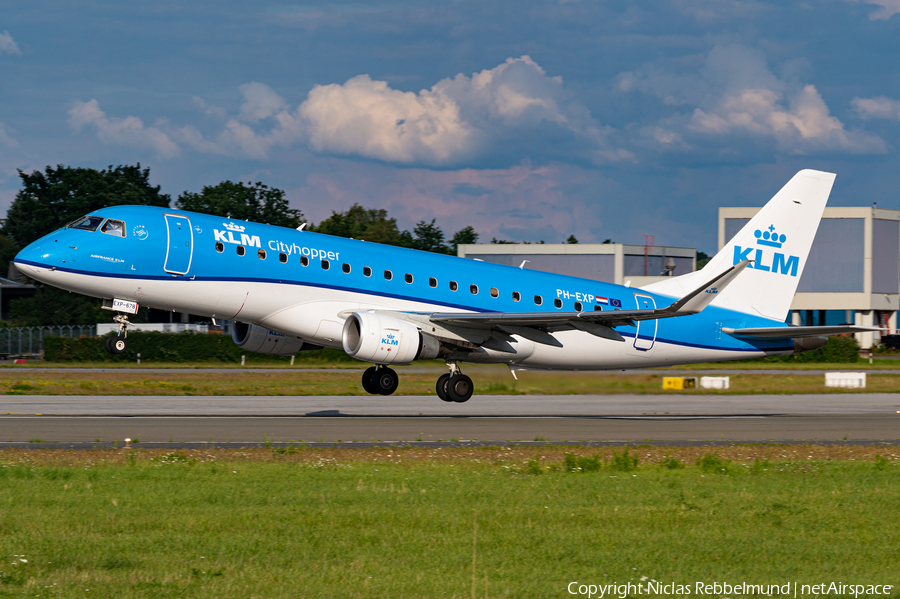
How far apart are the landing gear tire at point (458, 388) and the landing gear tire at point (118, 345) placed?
33.1 feet

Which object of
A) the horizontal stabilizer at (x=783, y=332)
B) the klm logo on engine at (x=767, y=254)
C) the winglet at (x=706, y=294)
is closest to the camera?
the winglet at (x=706, y=294)

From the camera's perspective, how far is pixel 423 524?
37.7ft

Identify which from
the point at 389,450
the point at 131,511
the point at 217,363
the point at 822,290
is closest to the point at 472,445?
the point at 389,450

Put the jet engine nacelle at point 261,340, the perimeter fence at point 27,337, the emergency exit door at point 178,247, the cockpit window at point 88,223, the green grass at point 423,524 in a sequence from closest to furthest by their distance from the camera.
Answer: the green grass at point 423,524, the cockpit window at point 88,223, the emergency exit door at point 178,247, the jet engine nacelle at point 261,340, the perimeter fence at point 27,337

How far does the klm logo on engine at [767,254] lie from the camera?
109ft

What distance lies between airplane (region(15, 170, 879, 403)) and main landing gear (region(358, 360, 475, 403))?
47 mm

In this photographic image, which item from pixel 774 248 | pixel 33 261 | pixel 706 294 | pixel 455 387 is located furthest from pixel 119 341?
pixel 774 248

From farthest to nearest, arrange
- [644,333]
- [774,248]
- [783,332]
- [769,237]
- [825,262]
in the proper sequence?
[825,262] → [774,248] → [769,237] → [644,333] → [783,332]

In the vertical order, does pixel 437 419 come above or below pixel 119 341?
below

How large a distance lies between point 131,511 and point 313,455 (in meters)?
6.21

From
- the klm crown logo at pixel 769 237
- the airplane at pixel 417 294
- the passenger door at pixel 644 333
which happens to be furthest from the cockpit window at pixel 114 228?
the klm crown logo at pixel 769 237

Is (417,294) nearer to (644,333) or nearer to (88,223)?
(644,333)

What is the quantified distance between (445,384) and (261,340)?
233 inches

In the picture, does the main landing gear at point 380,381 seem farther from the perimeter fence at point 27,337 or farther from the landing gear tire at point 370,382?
the perimeter fence at point 27,337
